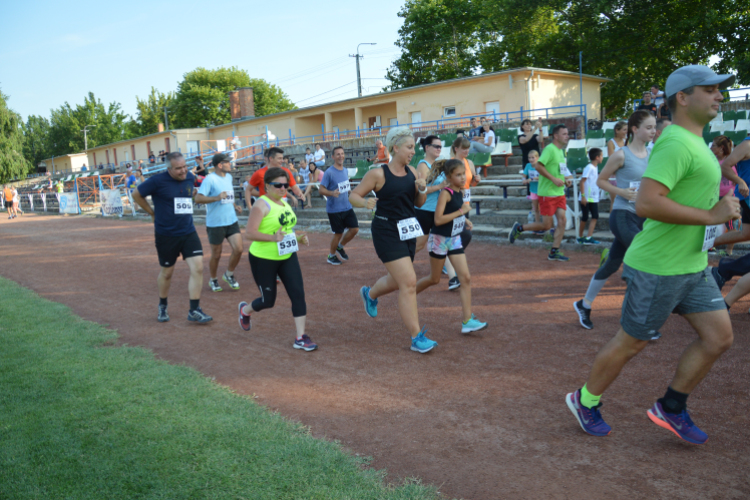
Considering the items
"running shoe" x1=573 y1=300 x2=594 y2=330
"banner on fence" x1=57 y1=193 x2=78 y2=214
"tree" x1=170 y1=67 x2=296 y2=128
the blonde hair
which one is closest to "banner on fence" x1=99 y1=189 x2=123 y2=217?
"banner on fence" x1=57 y1=193 x2=78 y2=214

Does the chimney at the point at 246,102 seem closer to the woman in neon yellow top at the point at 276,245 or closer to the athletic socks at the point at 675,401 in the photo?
the woman in neon yellow top at the point at 276,245

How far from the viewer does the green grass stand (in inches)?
122

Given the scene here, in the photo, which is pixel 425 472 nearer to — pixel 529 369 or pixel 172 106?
pixel 529 369

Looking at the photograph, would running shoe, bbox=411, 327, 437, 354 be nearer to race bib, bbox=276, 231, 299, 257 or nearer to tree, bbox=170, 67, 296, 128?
race bib, bbox=276, 231, 299, 257

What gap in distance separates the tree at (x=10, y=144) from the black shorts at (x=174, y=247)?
4986 centimetres

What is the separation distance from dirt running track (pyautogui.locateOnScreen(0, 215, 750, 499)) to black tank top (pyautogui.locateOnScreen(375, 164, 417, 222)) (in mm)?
1451

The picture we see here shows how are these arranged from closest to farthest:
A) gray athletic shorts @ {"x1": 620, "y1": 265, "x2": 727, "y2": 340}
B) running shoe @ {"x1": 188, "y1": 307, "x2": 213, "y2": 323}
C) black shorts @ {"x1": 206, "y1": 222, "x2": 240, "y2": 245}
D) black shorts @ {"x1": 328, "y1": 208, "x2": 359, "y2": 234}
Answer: gray athletic shorts @ {"x1": 620, "y1": 265, "x2": 727, "y2": 340}
running shoe @ {"x1": 188, "y1": 307, "x2": 213, "y2": 323}
black shorts @ {"x1": 206, "y1": 222, "x2": 240, "y2": 245}
black shorts @ {"x1": 328, "y1": 208, "x2": 359, "y2": 234}

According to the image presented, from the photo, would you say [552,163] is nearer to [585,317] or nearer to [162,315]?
[585,317]

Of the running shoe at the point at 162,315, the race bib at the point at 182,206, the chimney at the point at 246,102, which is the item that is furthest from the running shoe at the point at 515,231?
the chimney at the point at 246,102

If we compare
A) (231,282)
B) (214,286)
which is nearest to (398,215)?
(231,282)

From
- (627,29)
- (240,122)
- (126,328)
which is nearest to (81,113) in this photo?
(240,122)

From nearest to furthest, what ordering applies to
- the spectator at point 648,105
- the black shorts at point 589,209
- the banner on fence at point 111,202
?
the black shorts at point 589,209
the spectator at point 648,105
the banner on fence at point 111,202

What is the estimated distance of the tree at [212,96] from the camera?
7675cm

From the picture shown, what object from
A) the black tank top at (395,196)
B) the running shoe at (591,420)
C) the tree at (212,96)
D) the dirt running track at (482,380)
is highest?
the tree at (212,96)
